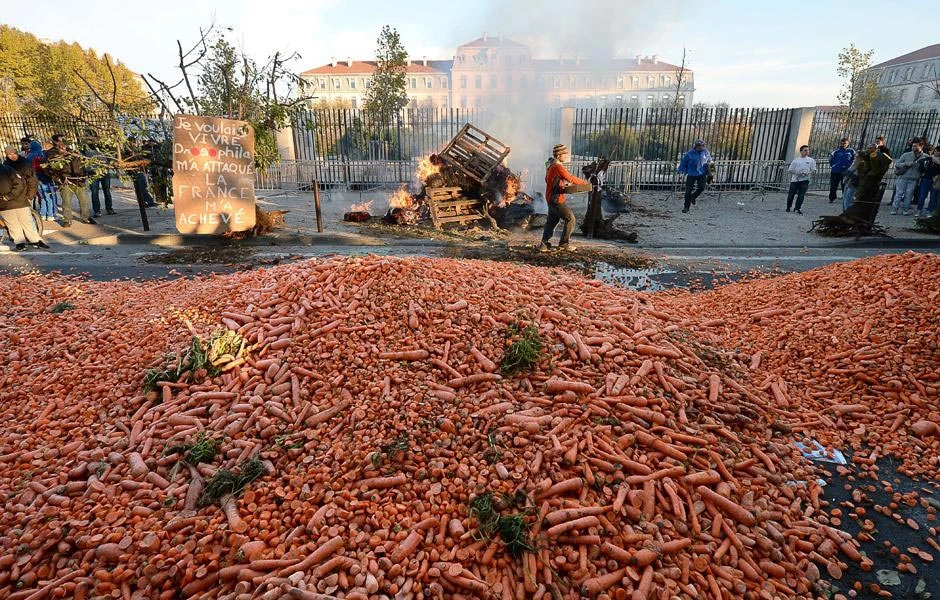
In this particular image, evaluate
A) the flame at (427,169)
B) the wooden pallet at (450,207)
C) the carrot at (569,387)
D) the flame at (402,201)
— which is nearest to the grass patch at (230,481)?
the carrot at (569,387)

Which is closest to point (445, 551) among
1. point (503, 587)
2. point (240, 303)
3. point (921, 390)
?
point (503, 587)

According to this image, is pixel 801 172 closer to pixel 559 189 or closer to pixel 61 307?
pixel 559 189

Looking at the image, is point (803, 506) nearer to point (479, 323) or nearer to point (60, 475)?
point (479, 323)

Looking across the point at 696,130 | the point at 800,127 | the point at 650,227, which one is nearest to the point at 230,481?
the point at 650,227

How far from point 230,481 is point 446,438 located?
1166 millimetres

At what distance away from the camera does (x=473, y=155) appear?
11664 millimetres

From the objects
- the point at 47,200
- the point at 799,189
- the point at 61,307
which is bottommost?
the point at 61,307

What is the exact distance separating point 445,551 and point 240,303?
3.08 meters

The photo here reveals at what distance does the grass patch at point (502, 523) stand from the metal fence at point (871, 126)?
66.3ft

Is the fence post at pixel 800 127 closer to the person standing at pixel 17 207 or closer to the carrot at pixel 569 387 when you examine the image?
the carrot at pixel 569 387

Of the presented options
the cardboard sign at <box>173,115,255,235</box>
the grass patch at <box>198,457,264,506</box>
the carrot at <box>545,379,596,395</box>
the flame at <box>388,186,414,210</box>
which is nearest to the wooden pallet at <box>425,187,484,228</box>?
the flame at <box>388,186,414,210</box>

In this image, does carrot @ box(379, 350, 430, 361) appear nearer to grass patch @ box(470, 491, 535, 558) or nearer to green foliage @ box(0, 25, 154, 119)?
grass patch @ box(470, 491, 535, 558)

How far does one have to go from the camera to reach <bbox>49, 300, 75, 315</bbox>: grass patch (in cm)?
517

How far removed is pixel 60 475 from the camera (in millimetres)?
2762
